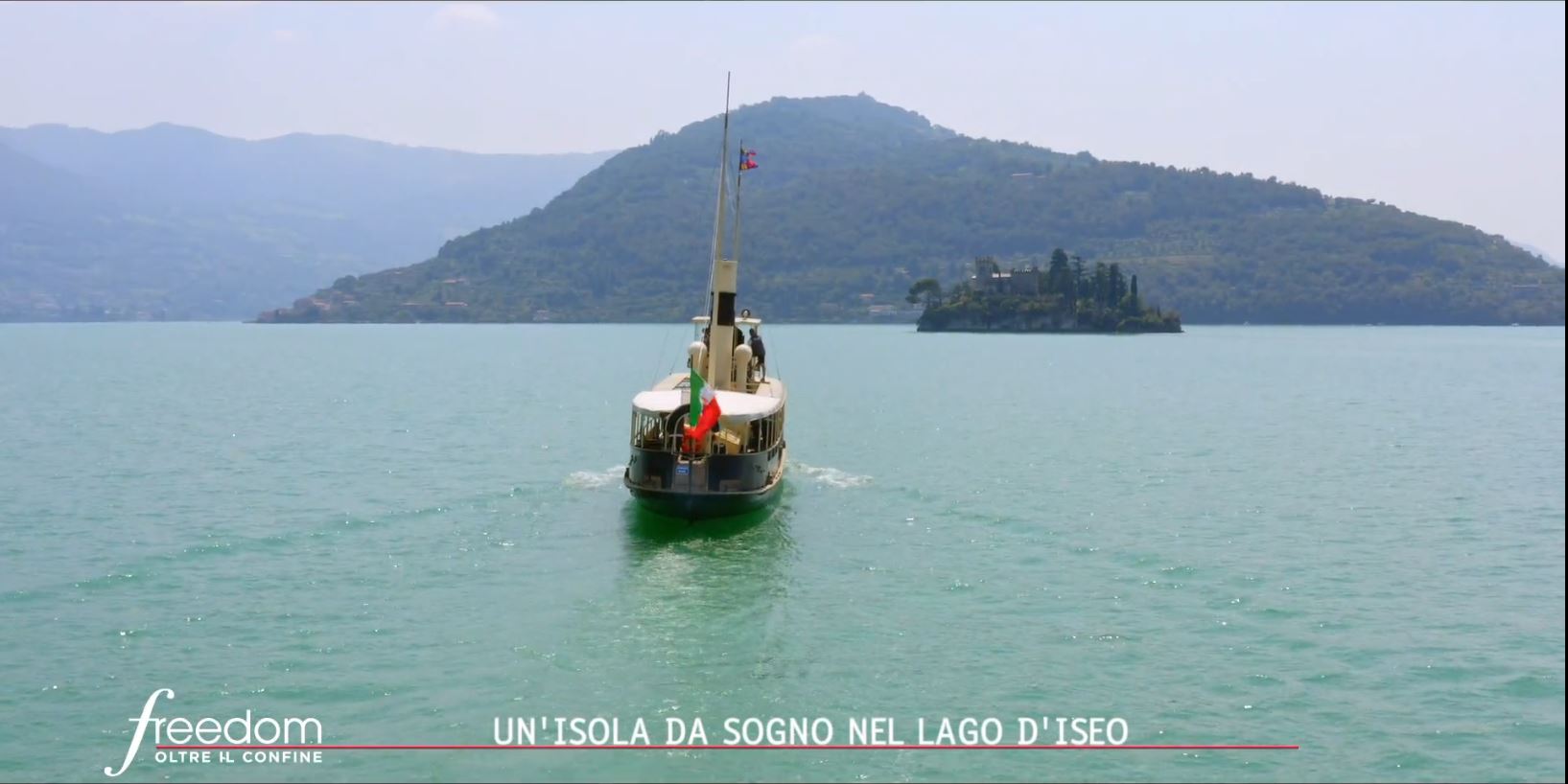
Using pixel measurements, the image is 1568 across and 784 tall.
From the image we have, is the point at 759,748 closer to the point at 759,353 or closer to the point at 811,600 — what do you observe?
the point at 811,600

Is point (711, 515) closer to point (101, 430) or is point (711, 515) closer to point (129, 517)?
point (129, 517)

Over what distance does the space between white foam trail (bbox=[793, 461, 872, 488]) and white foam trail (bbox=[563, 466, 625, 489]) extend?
7.19 m

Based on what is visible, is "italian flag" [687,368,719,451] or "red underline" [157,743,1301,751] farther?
"italian flag" [687,368,719,451]

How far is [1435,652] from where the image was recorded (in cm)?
2430

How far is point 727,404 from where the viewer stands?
37719mm

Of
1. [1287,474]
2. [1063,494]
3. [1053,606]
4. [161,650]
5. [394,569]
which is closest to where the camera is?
[161,650]

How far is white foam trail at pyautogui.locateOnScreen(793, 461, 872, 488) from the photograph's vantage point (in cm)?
4622

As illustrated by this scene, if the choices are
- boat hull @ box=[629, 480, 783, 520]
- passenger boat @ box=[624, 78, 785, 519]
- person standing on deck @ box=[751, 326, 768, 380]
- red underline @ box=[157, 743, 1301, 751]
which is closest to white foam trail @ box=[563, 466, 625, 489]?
passenger boat @ box=[624, 78, 785, 519]

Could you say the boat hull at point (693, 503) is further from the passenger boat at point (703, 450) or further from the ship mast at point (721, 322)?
the ship mast at point (721, 322)

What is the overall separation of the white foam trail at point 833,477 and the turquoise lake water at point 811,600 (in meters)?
0.32

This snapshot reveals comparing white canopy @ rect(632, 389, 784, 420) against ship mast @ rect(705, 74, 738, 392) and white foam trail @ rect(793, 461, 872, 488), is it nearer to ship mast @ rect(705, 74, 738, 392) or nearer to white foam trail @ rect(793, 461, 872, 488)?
ship mast @ rect(705, 74, 738, 392)

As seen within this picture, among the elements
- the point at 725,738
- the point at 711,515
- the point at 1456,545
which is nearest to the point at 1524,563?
the point at 1456,545

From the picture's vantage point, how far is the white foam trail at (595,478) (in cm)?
4544

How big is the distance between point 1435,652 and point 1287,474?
27.3 meters
